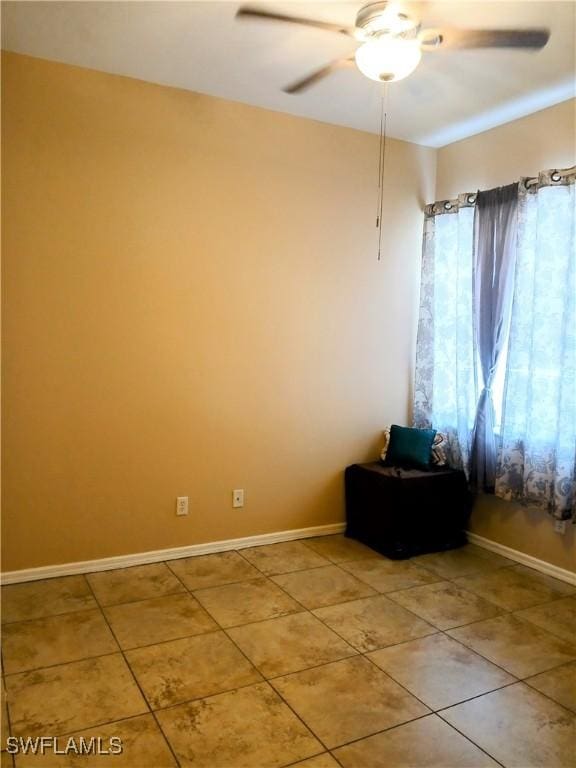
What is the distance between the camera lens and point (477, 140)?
4039mm

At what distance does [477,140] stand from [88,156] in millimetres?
2517

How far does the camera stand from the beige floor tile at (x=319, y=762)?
195 centimetres

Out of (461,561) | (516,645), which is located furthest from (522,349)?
(516,645)

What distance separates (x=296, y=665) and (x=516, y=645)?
104 cm

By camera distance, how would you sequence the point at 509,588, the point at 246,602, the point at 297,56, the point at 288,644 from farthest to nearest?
the point at 509,588 < the point at 246,602 < the point at 297,56 < the point at 288,644

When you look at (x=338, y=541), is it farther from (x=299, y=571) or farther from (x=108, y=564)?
(x=108, y=564)

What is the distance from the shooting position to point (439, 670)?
2.54m

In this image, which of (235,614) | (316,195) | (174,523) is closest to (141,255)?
(316,195)

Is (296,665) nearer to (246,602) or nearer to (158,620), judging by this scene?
(246,602)

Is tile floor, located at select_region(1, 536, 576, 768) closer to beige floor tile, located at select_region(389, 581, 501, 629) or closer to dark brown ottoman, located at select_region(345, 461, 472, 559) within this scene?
beige floor tile, located at select_region(389, 581, 501, 629)

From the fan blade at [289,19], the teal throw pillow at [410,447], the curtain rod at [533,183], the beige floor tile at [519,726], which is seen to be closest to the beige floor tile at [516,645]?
the beige floor tile at [519,726]

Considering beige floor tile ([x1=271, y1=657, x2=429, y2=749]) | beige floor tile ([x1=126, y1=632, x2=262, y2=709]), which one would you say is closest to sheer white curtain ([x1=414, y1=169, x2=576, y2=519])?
beige floor tile ([x1=271, y1=657, x2=429, y2=749])

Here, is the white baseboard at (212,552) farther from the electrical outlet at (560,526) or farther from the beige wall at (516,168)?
the electrical outlet at (560,526)

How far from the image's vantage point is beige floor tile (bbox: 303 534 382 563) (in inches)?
149
